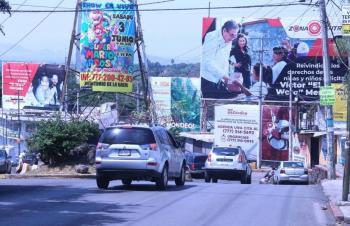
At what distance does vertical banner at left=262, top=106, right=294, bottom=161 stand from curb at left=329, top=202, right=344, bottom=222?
51.4m

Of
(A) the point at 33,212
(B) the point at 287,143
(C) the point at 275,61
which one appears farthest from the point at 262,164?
(A) the point at 33,212

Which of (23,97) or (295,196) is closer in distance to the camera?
(295,196)

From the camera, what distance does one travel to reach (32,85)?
274 ft

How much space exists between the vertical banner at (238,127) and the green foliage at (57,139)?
37817 mm

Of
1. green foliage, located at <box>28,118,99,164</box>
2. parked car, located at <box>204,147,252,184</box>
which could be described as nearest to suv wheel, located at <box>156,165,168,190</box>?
green foliage, located at <box>28,118,99,164</box>

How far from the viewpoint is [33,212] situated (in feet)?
45.9

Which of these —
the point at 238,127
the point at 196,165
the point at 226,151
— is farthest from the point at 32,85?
the point at 226,151

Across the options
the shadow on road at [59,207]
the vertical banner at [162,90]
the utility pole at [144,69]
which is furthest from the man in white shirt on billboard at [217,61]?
the shadow on road at [59,207]

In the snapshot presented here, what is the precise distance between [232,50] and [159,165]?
4760cm

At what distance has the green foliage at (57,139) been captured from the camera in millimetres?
28938

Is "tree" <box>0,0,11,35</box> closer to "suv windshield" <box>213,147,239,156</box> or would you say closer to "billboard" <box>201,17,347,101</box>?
"suv windshield" <box>213,147,239,156</box>

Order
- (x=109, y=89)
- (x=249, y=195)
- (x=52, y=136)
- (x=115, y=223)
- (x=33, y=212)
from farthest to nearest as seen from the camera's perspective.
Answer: (x=109, y=89) → (x=52, y=136) → (x=249, y=195) → (x=33, y=212) → (x=115, y=223)

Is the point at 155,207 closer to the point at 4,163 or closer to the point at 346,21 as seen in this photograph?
the point at 346,21

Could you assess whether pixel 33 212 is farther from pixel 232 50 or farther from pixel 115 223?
pixel 232 50
